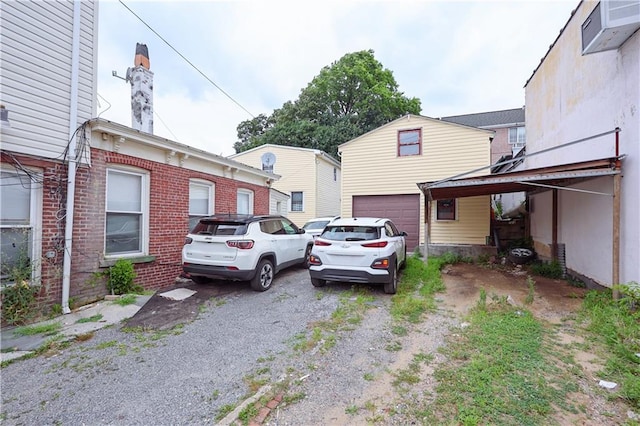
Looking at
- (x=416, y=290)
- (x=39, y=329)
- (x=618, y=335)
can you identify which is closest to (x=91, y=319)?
(x=39, y=329)

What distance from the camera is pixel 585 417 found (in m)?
2.39

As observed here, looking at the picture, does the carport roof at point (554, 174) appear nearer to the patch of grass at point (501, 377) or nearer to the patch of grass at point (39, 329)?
the patch of grass at point (501, 377)

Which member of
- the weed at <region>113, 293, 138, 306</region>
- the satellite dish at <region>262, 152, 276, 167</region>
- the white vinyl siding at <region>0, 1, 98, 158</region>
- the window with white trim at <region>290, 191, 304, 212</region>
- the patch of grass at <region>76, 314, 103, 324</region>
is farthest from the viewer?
the satellite dish at <region>262, 152, 276, 167</region>

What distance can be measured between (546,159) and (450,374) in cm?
837

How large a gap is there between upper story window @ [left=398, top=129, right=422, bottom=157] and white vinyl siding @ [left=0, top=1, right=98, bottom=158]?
9.91 metres

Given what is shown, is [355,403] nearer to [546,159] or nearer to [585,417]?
[585,417]

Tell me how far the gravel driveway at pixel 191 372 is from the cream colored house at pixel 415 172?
24.1 ft

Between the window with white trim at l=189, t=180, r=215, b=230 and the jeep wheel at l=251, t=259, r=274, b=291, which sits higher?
the window with white trim at l=189, t=180, r=215, b=230

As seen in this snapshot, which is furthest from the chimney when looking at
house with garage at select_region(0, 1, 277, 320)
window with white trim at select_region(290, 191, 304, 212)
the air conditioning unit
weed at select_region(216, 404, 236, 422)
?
window with white trim at select_region(290, 191, 304, 212)

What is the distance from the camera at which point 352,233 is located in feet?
19.7

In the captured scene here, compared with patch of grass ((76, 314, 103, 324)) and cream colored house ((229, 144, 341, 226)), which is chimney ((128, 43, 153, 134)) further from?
cream colored house ((229, 144, 341, 226))

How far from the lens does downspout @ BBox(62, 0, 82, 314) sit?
495 cm

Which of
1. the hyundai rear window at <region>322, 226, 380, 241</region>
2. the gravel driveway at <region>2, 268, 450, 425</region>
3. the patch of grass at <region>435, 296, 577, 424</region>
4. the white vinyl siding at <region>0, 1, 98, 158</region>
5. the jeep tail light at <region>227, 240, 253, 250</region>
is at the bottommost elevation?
the gravel driveway at <region>2, 268, 450, 425</region>

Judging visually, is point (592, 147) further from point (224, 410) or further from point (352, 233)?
point (224, 410)
